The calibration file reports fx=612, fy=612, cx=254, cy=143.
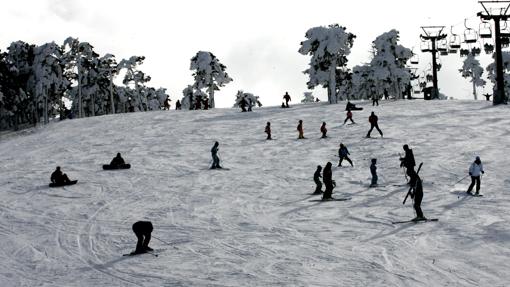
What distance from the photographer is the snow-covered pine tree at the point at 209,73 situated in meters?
78.0

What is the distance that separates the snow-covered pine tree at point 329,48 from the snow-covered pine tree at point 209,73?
64.9ft

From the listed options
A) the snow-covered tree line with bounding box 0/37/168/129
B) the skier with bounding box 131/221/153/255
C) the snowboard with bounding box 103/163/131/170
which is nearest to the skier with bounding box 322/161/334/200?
the skier with bounding box 131/221/153/255

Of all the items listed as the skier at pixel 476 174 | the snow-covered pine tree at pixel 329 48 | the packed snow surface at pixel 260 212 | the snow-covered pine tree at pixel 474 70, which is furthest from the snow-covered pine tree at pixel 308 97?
the skier at pixel 476 174

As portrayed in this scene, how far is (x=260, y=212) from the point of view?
1900cm

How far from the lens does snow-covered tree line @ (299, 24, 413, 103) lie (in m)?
59.0

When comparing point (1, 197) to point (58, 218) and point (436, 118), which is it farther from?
point (436, 118)

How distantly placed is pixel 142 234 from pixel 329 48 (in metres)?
46.2

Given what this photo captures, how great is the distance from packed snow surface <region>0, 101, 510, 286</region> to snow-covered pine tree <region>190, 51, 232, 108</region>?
39.6 meters

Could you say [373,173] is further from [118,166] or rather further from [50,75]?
[50,75]

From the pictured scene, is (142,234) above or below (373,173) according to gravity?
below

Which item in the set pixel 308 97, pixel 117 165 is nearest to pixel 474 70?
pixel 308 97

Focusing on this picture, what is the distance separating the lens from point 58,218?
19.4 m

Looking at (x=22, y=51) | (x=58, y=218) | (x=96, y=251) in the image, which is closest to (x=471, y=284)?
(x=96, y=251)

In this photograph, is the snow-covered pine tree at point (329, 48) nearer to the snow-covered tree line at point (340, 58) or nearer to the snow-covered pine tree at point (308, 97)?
the snow-covered tree line at point (340, 58)
